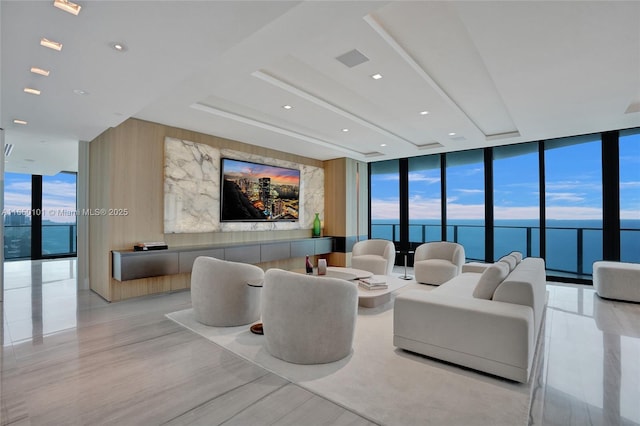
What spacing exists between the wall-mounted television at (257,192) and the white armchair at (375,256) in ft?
5.69

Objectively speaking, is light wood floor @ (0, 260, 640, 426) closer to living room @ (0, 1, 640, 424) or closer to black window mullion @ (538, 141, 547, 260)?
living room @ (0, 1, 640, 424)

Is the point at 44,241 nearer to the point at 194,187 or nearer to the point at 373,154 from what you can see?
the point at 194,187

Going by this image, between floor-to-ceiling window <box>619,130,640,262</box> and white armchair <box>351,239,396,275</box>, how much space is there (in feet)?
12.7

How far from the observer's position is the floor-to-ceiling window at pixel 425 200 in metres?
7.48

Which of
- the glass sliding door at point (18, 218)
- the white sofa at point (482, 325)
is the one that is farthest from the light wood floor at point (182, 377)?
the glass sliding door at point (18, 218)

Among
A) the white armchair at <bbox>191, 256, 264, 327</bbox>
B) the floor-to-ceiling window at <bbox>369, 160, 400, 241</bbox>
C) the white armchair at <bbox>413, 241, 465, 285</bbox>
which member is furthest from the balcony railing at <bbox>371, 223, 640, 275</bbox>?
the white armchair at <bbox>191, 256, 264, 327</bbox>

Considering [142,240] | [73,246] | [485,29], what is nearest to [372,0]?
[485,29]

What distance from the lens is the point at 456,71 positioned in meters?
3.34

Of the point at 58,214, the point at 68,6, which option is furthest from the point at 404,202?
the point at 58,214

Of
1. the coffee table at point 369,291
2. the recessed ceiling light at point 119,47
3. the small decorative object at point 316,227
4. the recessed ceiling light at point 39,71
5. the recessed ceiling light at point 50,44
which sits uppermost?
the recessed ceiling light at point 50,44

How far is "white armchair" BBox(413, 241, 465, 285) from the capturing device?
17.3 ft

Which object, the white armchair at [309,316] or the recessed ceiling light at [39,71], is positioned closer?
the white armchair at [309,316]

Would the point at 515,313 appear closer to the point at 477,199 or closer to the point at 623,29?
the point at 623,29

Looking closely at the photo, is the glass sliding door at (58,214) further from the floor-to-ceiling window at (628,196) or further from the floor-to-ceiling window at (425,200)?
the floor-to-ceiling window at (628,196)
